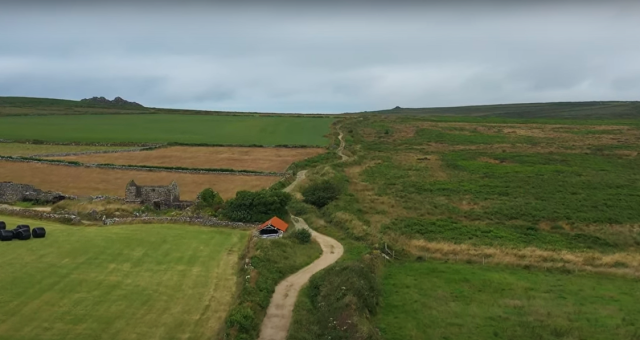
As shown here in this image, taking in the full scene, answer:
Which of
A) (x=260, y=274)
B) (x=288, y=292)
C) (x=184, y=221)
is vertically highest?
(x=184, y=221)

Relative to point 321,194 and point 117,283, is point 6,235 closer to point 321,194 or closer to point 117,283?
point 117,283

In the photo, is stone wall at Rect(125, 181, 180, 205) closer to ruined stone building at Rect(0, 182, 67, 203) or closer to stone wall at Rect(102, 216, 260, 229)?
ruined stone building at Rect(0, 182, 67, 203)

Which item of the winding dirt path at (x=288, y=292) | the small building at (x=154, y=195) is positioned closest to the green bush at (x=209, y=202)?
the small building at (x=154, y=195)

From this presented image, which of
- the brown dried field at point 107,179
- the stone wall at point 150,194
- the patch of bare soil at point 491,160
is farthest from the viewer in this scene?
the patch of bare soil at point 491,160

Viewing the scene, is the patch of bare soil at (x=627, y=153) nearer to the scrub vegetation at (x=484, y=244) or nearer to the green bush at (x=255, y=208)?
the scrub vegetation at (x=484, y=244)

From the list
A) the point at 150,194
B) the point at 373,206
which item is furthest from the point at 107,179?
the point at 373,206
